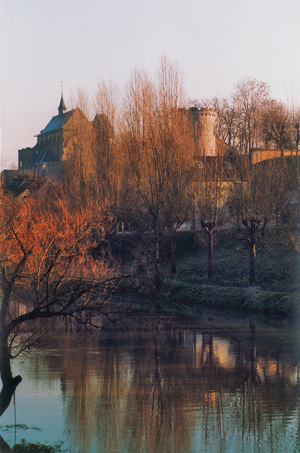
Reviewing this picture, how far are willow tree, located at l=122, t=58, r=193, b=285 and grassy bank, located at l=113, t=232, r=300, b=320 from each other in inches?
77.9

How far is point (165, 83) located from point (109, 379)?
22.2m

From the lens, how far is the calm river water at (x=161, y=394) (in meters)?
9.48

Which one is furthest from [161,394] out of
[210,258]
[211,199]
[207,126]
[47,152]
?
[47,152]

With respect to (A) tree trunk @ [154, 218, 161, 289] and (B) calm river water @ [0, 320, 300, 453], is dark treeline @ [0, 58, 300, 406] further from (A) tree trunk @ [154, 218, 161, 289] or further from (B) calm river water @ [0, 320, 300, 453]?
(B) calm river water @ [0, 320, 300, 453]

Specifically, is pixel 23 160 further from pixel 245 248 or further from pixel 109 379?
pixel 109 379

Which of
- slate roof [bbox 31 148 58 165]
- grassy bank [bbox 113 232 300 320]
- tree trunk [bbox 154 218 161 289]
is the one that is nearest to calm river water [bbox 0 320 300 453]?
grassy bank [bbox 113 232 300 320]

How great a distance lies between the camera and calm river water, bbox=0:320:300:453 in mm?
9484

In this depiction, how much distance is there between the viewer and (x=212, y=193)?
2983cm

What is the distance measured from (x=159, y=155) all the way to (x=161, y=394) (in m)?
20.1

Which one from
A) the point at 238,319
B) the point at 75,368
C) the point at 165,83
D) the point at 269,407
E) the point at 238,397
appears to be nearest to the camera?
the point at 269,407

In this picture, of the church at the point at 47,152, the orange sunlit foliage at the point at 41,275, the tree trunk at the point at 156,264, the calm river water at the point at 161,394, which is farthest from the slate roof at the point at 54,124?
the calm river water at the point at 161,394

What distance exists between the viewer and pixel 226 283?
28.1 meters

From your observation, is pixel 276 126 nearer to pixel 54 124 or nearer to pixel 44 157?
pixel 44 157

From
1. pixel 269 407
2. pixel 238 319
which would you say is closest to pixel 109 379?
pixel 269 407
